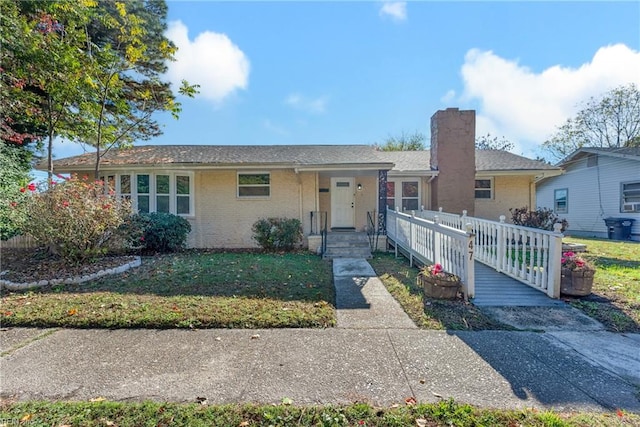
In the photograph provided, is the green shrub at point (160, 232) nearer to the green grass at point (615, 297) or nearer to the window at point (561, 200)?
the green grass at point (615, 297)

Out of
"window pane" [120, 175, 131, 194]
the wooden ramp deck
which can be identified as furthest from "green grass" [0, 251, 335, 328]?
"window pane" [120, 175, 131, 194]

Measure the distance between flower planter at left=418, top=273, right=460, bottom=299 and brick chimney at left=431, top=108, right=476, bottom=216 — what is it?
7.48 metres

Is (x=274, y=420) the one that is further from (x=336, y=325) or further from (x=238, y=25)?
(x=238, y=25)

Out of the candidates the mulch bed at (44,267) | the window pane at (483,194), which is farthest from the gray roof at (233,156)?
the window pane at (483,194)

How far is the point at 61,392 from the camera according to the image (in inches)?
107

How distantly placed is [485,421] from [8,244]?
1500 cm

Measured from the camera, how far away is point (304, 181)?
36.5 feet

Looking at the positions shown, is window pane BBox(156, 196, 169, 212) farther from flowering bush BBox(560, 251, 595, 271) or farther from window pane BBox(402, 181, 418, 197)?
flowering bush BBox(560, 251, 595, 271)

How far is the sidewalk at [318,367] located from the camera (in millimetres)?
2664

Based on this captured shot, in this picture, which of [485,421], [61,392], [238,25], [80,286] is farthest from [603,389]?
[238,25]

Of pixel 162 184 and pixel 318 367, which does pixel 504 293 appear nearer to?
pixel 318 367

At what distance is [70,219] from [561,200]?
81.2ft

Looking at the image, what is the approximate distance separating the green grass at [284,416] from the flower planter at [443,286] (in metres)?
2.70

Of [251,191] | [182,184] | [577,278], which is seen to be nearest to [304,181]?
[251,191]
